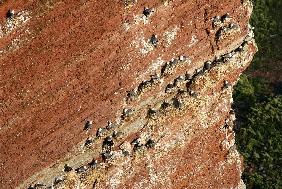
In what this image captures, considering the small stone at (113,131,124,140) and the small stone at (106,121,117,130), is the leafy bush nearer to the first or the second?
the small stone at (113,131,124,140)

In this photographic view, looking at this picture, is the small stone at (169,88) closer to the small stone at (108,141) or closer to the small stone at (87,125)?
the small stone at (108,141)

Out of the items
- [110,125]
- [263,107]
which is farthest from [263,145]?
[110,125]

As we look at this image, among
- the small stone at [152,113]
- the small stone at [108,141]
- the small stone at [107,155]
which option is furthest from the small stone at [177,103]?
the small stone at [107,155]

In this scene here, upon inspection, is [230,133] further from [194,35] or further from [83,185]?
[83,185]

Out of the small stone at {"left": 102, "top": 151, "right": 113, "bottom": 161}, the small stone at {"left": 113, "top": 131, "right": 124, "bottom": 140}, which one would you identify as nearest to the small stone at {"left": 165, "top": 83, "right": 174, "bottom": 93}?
the small stone at {"left": 113, "top": 131, "right": 124, "bottom": 140}

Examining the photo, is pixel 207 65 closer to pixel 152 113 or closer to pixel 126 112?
pixel 152 113
